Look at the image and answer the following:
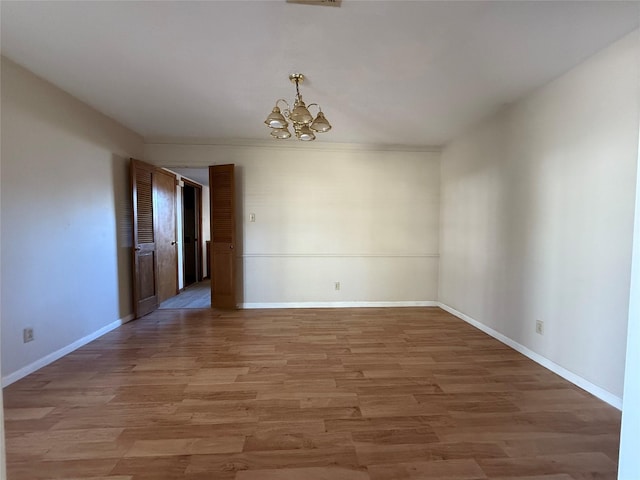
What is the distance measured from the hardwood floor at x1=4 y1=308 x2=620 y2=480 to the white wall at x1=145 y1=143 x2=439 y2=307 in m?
1.44

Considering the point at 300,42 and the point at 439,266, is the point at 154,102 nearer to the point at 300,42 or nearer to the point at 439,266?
the point at 300,42

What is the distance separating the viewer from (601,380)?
6.99 feet

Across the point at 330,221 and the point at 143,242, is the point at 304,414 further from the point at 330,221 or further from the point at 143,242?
the point at 143,242

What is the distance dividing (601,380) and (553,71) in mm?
2429

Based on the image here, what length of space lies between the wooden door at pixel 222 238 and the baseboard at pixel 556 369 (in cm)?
337

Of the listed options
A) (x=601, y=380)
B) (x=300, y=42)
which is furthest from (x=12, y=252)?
(x=601, y=380)

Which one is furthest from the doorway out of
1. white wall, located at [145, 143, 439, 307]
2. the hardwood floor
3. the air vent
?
the air vent

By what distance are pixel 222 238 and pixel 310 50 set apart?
2944 millimetres

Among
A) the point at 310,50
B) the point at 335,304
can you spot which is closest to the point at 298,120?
the point at 310,50

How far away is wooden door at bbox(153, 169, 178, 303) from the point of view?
462 cm

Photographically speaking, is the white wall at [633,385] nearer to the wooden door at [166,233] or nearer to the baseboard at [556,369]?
the baseboard at [556,369]

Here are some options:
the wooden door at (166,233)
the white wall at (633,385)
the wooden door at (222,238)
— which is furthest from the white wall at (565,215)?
the wooden door at (166,233)

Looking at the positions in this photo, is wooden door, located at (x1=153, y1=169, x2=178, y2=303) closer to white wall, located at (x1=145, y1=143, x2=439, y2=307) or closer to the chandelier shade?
white wall, located at (x1=145, y1=143, x2=439, y2=307)

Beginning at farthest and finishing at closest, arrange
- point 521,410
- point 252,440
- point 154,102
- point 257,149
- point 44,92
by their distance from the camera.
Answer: point 257,149 < point 154,102 < point 44,92 < point 521,410 < point 252,440
